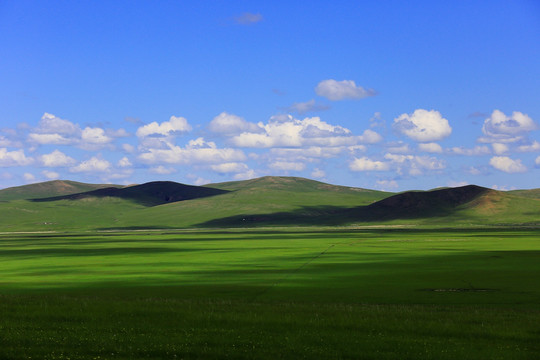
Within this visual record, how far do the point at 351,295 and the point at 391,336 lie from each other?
60.0 ft

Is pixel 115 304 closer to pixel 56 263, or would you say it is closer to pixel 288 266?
pixel 288 266

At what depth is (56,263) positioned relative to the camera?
259ft

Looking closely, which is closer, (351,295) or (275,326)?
(275,326)

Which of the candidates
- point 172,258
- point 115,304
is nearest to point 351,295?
point 115,304

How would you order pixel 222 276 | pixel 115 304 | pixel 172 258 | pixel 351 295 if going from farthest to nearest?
pixel 172 258 → pixel 222 276 → pixel 351 295 → pixel 115 304

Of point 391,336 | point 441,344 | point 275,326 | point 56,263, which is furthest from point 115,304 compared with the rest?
point 56,263

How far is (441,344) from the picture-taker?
2517 cm

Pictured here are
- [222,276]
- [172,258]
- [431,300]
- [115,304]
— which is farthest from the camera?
[172,258]

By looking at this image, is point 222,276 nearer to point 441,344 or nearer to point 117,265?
point 117,265

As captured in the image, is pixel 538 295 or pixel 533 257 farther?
pixel 533 257

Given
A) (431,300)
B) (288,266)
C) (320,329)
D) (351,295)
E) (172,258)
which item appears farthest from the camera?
(172,258)

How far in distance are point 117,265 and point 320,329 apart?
50.6m

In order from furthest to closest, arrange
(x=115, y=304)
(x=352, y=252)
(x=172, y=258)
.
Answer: (x=352, y=252), (x=172, y=258), (x=115, y=304)

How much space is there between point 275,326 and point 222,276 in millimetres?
31436
